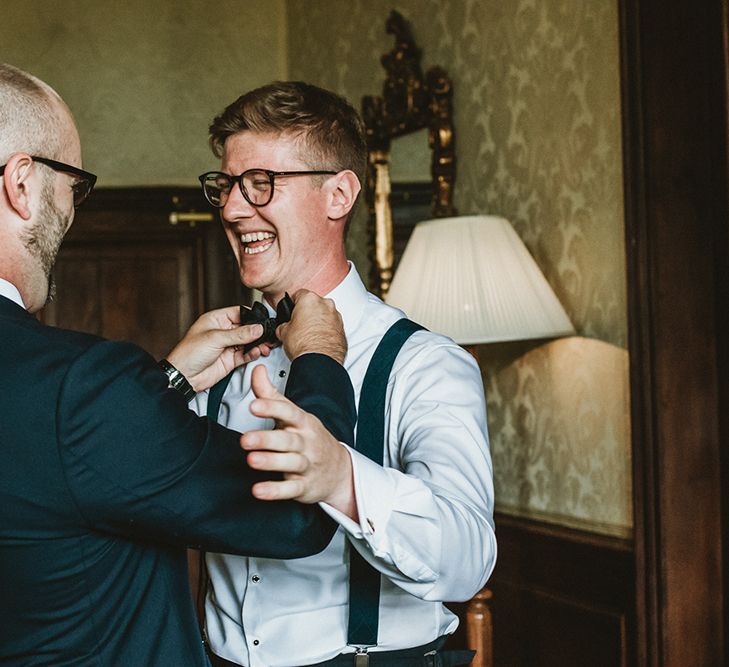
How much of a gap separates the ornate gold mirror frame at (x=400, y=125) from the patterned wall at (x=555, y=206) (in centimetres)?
5

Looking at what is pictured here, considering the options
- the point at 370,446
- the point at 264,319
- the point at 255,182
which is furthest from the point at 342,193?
the point at 370,446

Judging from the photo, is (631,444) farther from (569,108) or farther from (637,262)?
(569,108)

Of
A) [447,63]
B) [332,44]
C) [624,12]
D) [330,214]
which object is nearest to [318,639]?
[330,214]

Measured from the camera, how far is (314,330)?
5.11ft

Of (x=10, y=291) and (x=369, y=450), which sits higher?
(x=10, y=291)

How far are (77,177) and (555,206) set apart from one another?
171cm

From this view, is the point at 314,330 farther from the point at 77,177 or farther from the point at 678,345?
the point at 678,345

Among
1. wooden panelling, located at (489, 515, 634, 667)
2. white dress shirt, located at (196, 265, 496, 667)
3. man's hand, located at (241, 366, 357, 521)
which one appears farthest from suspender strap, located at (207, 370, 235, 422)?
wooden panelling, located at (489, 515, 634, 667)

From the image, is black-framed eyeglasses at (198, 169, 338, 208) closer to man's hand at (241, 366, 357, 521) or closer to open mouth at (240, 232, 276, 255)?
open mouth at (240, 232, 276, 255)

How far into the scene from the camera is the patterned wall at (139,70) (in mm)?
4781

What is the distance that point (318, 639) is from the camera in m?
1.63

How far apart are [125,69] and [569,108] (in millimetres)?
2708

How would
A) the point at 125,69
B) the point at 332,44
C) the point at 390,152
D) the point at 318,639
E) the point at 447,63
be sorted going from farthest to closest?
the point at 125,69 → the point at 332,44 → the point at 390,152 → the point at 447,63 → the point at 318,639

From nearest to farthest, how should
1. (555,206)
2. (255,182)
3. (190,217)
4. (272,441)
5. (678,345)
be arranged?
(272,441), (255,182), (678,345), (555,206), (190,217)
